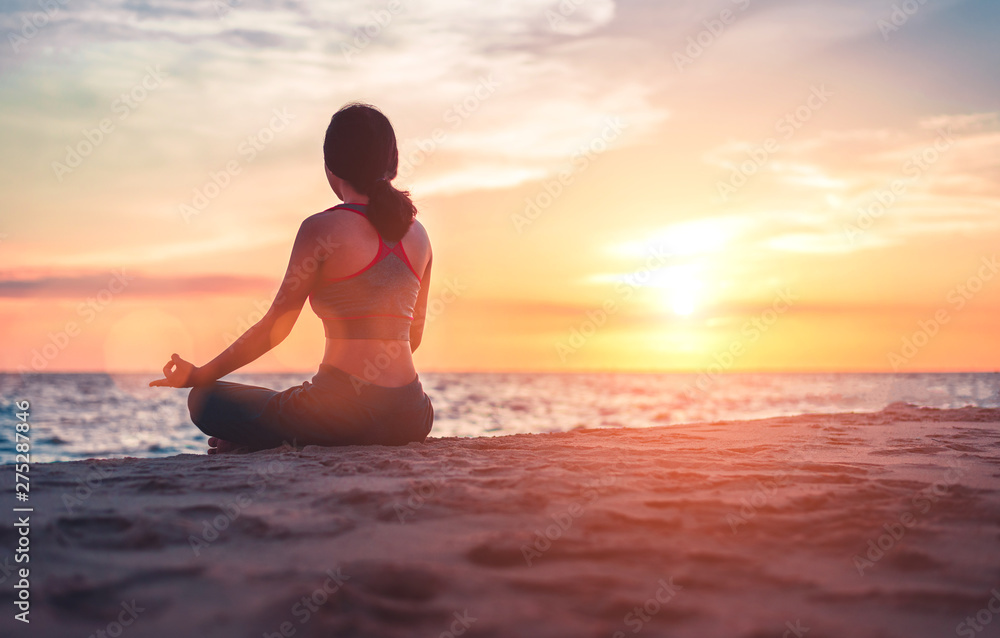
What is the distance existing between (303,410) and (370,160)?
4.56 ft

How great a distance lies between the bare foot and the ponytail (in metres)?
1.44

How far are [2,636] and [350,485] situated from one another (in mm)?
1196

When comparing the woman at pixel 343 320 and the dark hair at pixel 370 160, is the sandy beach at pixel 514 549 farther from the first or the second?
the dark hair at pixel 370 160

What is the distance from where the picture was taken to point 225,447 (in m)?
3.85

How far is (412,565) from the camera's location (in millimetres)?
1767

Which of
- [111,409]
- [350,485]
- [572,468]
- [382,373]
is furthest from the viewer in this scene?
[111,409]

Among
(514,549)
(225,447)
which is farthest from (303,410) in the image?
(514,549)

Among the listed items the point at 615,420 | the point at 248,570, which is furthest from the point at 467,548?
the point at 615,420

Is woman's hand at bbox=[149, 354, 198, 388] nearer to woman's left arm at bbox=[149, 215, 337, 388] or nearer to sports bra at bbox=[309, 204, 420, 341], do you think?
woman's left arm at bbox=[149, 215, 337, 388]

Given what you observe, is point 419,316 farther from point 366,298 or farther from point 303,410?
point 303,410

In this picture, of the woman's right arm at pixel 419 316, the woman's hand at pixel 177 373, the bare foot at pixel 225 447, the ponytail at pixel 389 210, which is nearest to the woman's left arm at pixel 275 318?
the woman's hand at pixel 177 373

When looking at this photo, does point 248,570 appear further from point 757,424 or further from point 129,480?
point 757,424

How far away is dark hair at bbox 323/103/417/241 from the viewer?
142 inches

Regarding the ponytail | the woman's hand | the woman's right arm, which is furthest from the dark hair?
the woman's hand
